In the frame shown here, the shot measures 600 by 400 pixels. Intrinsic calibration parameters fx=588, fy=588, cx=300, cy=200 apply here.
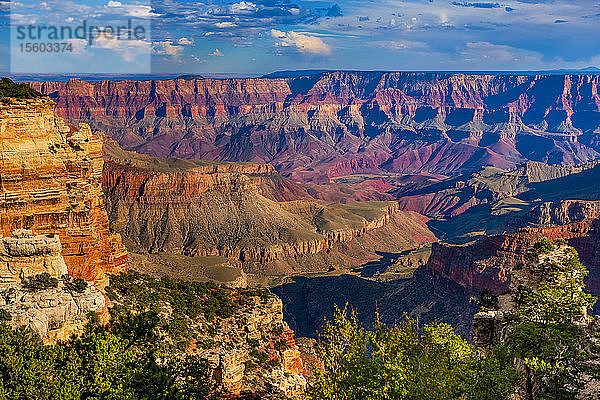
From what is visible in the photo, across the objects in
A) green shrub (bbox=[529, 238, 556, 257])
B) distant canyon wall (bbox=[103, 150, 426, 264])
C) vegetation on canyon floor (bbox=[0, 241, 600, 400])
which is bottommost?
distant canyon wall (bbox=[103, 150, 426, 264])

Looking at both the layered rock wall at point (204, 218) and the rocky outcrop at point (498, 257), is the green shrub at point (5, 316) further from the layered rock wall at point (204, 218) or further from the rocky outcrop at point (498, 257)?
the layered rock wall at point (204, 218)

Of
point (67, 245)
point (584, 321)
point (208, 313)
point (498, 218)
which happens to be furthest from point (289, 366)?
point (498, 218)

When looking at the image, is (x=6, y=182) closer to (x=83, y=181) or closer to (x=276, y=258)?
(x=83, y=181)

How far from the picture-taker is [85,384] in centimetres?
A: 2820

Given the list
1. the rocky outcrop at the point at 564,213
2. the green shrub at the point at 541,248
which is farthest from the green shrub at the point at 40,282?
the rocky outcrop at the point at 564,213

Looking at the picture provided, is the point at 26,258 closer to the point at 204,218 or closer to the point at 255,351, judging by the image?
the point at 255,351

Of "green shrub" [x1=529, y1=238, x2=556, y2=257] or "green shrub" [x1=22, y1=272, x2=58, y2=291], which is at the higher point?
"green shrub" [x1=529, y1=238, x2=556, y2=257]

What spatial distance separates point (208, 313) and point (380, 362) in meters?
22.2

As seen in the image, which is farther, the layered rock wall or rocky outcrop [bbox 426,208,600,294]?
the layered rock wall

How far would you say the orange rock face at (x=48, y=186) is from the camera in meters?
40.7

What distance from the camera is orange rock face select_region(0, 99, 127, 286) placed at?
134 feet

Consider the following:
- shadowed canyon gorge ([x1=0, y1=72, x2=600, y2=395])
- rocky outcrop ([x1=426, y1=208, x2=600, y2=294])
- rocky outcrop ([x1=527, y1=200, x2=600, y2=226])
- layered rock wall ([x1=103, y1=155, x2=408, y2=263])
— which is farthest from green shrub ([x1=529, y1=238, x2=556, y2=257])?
rocky outcrop ([x1=527, y1=200, x2=600, y2=226])

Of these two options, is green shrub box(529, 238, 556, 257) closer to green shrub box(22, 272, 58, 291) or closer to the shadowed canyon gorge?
the shadowed canyon gorge

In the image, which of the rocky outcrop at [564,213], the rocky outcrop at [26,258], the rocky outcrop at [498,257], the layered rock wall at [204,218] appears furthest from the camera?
the rocky outcrop at [564,213]
